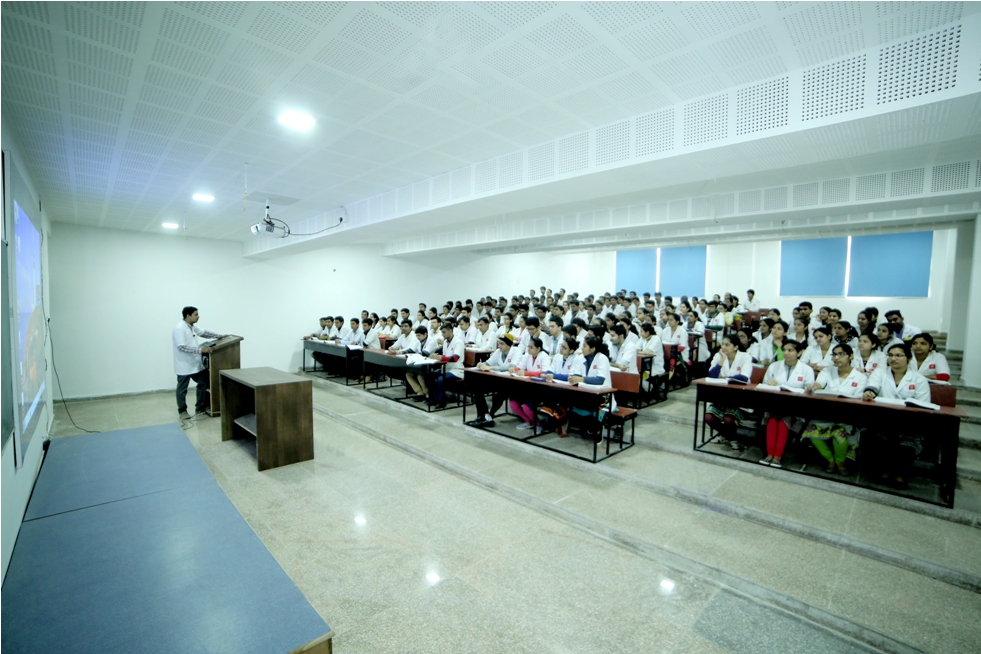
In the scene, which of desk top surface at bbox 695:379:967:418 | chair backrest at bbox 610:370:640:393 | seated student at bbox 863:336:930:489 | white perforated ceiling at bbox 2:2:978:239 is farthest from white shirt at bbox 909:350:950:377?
white perforated ceiling at bbox 2:2:978:239

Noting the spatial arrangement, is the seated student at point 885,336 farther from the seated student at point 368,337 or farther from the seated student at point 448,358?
the seated student at point 368,337

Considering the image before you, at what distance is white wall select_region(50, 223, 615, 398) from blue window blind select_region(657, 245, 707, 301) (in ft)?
25.0

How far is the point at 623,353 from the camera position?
18.2 feet

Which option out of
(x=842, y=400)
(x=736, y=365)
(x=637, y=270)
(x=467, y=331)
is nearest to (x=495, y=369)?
(x=736, y=365)

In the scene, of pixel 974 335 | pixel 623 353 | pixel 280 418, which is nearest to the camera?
pixel 280 418

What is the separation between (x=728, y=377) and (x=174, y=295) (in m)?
9.23

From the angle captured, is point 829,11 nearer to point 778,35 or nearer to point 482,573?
point 778,35

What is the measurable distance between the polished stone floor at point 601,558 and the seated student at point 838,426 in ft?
1.33

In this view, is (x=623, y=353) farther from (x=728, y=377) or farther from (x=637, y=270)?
(x=637, y=270)

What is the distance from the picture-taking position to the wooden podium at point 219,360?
5.98 m

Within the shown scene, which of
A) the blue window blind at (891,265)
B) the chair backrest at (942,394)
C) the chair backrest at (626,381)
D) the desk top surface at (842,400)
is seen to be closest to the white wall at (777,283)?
the blue window blind at (891,265)

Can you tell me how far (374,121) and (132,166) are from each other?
265 cm

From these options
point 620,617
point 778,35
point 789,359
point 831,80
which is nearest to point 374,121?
point 778,35

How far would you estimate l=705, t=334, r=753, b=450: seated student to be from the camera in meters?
4.39
